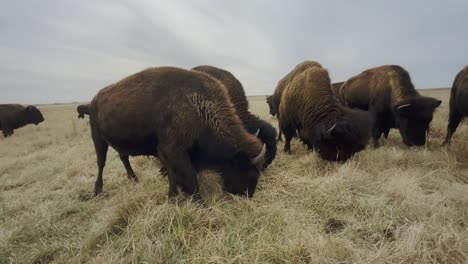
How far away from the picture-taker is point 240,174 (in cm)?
411

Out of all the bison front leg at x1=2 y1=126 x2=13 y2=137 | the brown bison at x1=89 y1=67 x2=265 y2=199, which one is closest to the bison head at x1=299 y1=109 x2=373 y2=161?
the brown bison at x1=89 y1=67 x2=265 y2=199

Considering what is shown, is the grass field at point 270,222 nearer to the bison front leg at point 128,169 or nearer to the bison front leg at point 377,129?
the bison front leg at point 128,169

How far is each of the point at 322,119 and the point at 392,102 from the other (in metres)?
2.94

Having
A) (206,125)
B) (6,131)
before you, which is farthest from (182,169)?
(6,131)

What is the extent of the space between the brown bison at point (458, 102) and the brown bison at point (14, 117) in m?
25.2

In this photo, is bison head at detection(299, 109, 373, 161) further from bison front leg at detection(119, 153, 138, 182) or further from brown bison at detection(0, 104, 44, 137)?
brown bison at detection(0, 104, 44, 137)

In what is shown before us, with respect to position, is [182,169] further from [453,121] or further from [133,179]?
[453,121]

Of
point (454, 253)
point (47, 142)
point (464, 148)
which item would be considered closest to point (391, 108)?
point (464, 148)

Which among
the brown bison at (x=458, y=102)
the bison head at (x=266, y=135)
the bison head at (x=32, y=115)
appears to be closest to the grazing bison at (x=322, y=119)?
the bison head at (x=266, y=135)

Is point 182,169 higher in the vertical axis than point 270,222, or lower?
higher

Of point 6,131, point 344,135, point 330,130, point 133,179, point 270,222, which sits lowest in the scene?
point 6,131

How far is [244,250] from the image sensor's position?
2.95m

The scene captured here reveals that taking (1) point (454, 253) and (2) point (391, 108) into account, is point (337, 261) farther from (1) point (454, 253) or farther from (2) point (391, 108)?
(2) point (391, 108)

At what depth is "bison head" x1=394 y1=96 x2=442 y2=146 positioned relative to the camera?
679 centimetres
